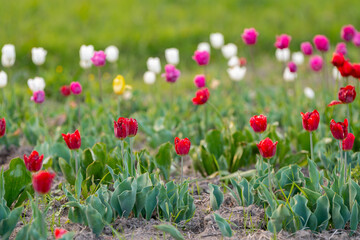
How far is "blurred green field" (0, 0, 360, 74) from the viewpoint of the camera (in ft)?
22.2

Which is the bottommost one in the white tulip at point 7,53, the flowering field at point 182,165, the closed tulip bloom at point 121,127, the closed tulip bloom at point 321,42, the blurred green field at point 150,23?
the flowering field at point 182,165

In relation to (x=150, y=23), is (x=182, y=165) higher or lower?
lower

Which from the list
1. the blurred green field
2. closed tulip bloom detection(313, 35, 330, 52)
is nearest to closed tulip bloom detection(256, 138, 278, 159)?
closed tulip bloom detection(313, 35, 330, 52)

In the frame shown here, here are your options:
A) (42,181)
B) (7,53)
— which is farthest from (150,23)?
(42,181)

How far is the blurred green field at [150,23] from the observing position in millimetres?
6781

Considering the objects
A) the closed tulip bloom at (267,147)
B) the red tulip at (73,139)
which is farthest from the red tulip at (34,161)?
the closed tulip bloom at (267,147)

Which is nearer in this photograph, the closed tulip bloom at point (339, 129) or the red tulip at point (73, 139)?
the closed tulip bloom at point (339, 129)

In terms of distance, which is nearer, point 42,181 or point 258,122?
point 42,181

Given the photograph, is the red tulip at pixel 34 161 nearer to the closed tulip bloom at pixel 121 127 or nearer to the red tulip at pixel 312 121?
the closed tulip bloom at pixel 121 127

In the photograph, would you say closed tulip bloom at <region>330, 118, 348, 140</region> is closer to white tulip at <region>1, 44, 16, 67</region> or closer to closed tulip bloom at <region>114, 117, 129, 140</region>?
closed tulip bloom at <region>114, 117, 129, 140</region>

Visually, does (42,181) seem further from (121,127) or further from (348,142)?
(348,142)

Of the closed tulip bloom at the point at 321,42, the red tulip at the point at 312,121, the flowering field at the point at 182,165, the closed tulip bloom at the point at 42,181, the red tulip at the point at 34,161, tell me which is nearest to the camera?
the closed tulip bloom at the point at 42,181

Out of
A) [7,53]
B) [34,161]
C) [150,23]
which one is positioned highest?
[150,23]

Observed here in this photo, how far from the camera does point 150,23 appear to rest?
7.61m
